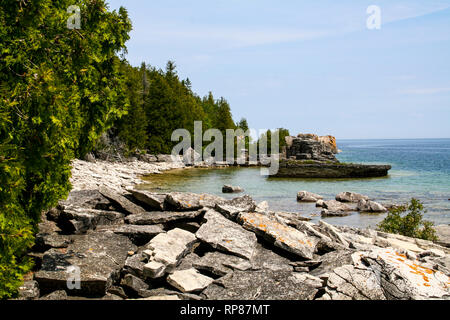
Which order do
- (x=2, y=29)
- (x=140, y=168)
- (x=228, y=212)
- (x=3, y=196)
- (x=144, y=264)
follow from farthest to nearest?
(x=140, y=168), (x=228, y=212), (x=144, y=264), (x=2, y=29), (x=3, y=196)

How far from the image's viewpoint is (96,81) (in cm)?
991

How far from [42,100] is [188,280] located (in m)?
4.55

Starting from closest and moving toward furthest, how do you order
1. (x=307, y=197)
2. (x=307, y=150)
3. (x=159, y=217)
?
(x=159, y=217), (x=307, y=197), (x=307, y=150)

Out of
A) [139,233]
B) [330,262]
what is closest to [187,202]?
[139,233]

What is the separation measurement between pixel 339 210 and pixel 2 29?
24577mm

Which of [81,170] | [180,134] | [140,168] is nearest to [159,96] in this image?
[180,134]

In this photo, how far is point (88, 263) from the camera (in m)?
8.10

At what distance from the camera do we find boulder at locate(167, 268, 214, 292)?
776 cm

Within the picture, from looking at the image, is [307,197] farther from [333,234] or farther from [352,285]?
[352,285]

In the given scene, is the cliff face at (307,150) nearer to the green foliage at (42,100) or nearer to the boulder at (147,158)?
the boulder at (147,158)

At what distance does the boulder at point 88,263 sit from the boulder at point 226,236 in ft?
6.10

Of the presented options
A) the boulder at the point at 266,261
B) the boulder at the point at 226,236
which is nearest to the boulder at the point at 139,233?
the boulder at the point at 226,236

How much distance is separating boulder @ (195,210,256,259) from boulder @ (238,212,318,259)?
0.27 m
